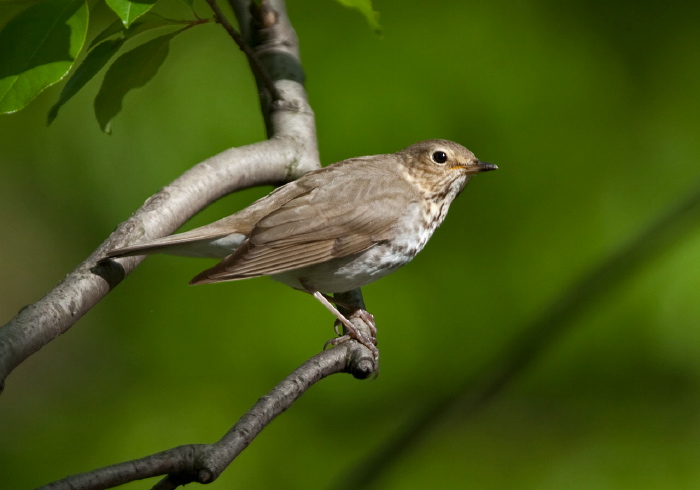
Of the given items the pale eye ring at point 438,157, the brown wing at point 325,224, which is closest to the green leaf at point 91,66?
the brown wing at point 325,224

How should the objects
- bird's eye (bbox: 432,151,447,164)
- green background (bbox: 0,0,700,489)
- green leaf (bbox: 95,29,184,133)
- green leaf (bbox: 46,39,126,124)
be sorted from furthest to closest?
1. bird's eye (bbox: 432,151,447,164)
2. green background (bbox: 0,0,700,489)
3. green leaf (bbox: 95,29,184,133)
4. green leaf (bbox: 46,39,126,124)

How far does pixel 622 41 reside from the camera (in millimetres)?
4480

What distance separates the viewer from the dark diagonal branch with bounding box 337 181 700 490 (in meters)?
3.37

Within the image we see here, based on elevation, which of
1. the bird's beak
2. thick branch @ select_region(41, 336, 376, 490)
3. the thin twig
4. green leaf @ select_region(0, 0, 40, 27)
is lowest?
thick branch @ select_region(41, 336, 376, 490)

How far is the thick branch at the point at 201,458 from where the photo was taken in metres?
2.05

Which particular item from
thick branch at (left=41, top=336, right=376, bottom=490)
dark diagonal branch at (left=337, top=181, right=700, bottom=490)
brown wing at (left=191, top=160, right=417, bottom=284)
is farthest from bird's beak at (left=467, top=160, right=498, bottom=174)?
thick branch at (left=41, top=336, right=376, bottom=490)

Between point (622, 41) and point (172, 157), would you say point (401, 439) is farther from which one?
point (622, 41)

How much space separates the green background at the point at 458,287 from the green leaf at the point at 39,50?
182 cm

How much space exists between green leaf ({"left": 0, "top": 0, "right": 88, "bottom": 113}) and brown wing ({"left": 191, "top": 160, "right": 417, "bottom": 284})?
1.11 meters

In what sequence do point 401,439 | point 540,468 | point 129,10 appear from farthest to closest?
point 540,468 < point 401,439 < point 129,10

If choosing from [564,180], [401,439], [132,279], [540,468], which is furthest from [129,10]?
[540,468]

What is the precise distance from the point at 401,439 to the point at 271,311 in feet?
3.79

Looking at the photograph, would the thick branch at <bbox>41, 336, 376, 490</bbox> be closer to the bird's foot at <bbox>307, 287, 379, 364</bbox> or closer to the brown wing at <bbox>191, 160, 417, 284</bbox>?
the bird's foot at <bbox>307, 287, 379, 364</bbox>

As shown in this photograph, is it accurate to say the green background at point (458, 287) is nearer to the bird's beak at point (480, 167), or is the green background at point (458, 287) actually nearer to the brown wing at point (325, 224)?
the bird's beak at point (480, 167)
